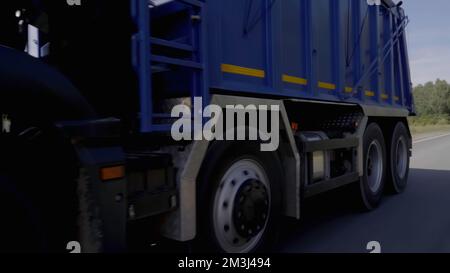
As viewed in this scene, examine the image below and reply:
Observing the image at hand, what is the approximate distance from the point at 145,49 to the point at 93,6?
2.33ft

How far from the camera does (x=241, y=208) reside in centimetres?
302

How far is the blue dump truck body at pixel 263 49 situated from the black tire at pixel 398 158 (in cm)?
95

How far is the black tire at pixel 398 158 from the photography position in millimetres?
6453

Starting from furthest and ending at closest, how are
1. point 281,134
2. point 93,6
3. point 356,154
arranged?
point 356,154 < point 281,134 < point 93,6

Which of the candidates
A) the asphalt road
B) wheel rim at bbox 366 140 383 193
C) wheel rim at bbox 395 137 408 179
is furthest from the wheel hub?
wheel rim at bbox 395 137 408 179

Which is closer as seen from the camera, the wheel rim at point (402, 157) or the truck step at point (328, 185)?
the truck step at point (328, 185)

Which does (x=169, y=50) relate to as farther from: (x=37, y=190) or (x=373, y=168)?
(x=373, y=168)

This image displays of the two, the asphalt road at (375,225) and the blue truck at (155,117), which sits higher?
the blue truck at (155,117)

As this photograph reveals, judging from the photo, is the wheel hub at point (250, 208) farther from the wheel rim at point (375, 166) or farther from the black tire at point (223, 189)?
the wheel rim at point (375, 166)

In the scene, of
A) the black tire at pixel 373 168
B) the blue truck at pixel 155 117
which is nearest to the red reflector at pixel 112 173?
the blue truck at pixel 155 117

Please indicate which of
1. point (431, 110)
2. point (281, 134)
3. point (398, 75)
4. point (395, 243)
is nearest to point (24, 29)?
point (281, 134)

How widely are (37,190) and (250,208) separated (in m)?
1.69
